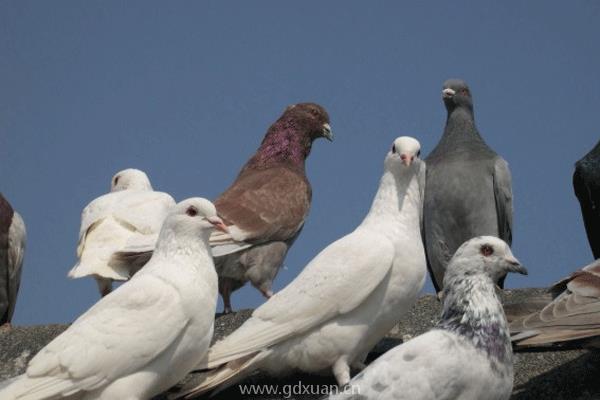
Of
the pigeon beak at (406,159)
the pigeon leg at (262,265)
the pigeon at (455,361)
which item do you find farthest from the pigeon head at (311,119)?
the pigeon at (455,361)

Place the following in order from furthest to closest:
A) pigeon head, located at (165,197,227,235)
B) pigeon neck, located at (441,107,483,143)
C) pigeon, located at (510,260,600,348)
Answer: pigeon neck, located at (441,107,483,143), pigeon head, located at (165,197,227,235), pigeon, located at (510,260,600,348)

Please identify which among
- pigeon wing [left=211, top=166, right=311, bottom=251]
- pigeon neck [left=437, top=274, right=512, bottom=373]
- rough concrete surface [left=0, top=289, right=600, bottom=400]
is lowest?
rough concrete surface [left=0, top=289, right=600, bottom=400]

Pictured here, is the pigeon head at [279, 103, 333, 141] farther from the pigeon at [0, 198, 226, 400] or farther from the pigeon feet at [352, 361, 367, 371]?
the pigeon at [0, 198, 226, 400]

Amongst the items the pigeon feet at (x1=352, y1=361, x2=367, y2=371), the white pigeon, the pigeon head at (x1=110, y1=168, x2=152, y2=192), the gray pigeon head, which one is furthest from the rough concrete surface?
the gray pigeon head

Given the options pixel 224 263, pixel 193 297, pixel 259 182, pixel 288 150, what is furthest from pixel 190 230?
pixel 288 150

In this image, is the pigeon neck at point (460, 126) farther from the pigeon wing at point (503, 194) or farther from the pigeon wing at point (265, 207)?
the pigeon wing at point (265, 207)

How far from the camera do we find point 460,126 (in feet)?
36.7

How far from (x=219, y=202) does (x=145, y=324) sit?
123 inches

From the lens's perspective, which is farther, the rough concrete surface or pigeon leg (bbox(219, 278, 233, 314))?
pigeon leg (bbox(219, 278, 233, 314))

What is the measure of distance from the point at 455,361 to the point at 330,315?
112 cm

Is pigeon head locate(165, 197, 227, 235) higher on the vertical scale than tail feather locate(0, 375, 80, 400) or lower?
higher

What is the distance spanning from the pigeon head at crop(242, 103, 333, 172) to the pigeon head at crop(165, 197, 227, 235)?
324 centimetres

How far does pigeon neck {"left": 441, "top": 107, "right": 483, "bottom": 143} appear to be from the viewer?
11.1 meters

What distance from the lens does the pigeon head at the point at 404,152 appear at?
762cm
